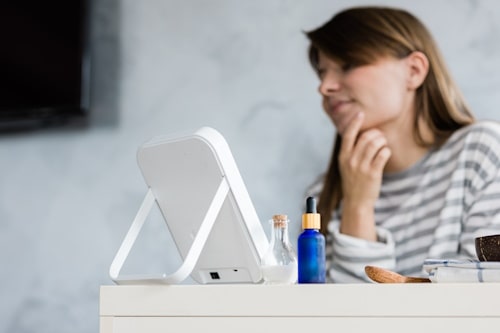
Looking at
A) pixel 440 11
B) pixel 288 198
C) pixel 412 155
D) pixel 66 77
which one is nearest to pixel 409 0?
pixel 440 11

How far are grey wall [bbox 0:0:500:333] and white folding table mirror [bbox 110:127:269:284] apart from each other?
864 millimetres

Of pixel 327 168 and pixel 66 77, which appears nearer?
pixel 327 168

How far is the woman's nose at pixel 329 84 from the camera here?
2.01m

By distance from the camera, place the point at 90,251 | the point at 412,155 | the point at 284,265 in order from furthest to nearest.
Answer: the point at 90,251 < the point at 412,155 < the point at 284,265

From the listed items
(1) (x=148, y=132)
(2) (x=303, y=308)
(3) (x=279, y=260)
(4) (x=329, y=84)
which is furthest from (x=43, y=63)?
(2) (x=303, y=308)

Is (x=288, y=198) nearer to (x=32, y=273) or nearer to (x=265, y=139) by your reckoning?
(x=265, y=139)

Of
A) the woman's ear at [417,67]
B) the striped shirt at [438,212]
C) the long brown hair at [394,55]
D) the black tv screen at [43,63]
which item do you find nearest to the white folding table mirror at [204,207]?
the striped shirt at [438,212]

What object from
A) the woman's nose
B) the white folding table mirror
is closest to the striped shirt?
the woman's nose

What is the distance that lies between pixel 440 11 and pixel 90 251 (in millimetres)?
1156

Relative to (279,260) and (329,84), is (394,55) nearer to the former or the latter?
Result: (329,84)

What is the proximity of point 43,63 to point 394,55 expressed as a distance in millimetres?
1072

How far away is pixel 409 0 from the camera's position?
2008 mm

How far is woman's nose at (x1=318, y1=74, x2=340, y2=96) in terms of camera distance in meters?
2.01

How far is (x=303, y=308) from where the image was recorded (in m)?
0.94
